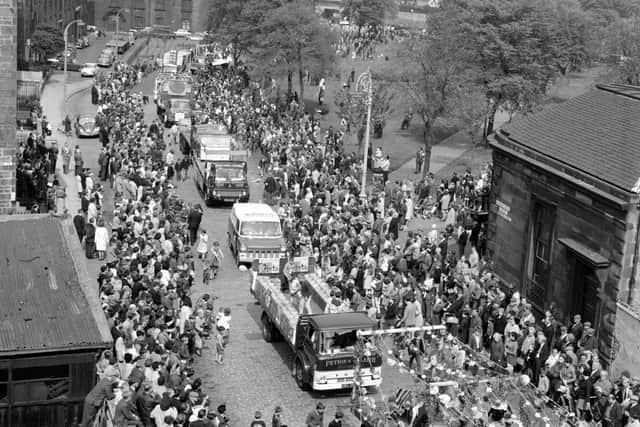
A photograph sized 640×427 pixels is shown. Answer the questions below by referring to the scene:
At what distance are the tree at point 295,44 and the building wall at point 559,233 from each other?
116 feet

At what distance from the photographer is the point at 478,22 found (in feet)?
198

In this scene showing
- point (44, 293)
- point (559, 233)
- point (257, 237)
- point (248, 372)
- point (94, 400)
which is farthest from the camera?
point (257, 237)

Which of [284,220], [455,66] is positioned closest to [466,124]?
[455,66]

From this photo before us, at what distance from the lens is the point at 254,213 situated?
118ft

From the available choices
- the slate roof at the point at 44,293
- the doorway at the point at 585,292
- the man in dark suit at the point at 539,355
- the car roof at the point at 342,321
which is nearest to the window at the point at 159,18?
the doorway at the point at 585,292

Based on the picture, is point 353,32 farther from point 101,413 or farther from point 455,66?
point 101,413

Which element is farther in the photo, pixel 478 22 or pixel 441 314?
pixel 478 22

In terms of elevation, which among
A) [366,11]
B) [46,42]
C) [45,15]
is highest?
[366,11]

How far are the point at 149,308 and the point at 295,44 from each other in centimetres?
4426

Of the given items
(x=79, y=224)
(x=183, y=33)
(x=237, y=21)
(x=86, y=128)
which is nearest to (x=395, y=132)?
(x=86, y=128)

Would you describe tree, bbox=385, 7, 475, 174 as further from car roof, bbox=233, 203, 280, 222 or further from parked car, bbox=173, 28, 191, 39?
parked car, bbox=173, 28, 191, 39

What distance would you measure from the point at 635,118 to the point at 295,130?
28.3 metres

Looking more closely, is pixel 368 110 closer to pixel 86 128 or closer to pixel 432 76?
pixel 432 76

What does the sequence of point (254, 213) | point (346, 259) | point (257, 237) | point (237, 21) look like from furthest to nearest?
1. point (237, 21)
2. point (254, 213)
3. point (257, 237)
4. point (346, 259)
